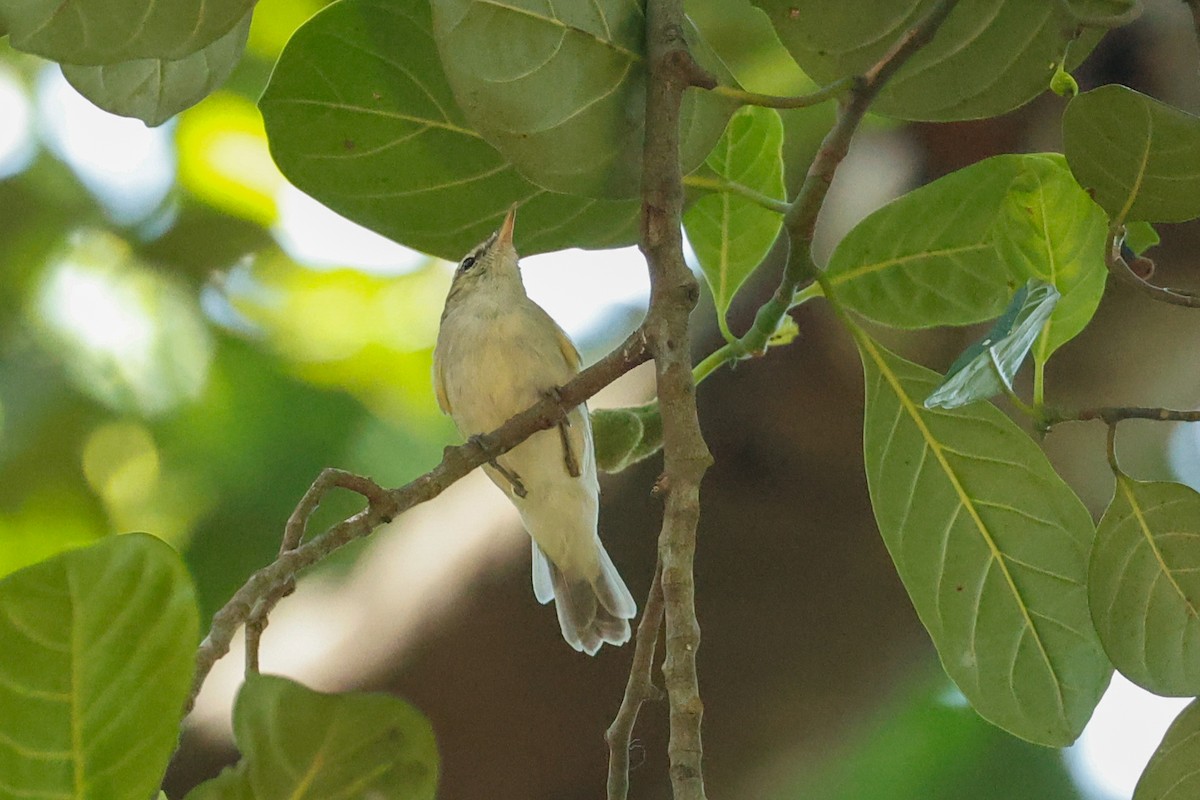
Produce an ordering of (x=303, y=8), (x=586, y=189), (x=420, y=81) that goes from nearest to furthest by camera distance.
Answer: (x=586, y=189), (x=420, y=81), (x=303, y=8)

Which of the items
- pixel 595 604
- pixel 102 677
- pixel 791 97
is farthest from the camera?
pixel 595 604

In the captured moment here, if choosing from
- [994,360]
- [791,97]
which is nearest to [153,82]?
[791,97]

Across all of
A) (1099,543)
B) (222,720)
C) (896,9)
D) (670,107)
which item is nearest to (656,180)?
(670,107)

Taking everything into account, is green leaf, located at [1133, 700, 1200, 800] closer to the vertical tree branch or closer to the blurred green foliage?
the vertical tree branch

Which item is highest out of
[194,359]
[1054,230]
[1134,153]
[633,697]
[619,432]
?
[1134,153]

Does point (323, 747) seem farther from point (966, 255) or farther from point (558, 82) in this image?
point (966, 255)

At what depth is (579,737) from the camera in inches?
76.7

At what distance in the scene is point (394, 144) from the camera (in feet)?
4.54

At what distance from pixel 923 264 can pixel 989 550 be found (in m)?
0.37

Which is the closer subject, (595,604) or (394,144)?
(394,144)

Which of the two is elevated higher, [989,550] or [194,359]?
[989,550]

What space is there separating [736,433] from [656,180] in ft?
3.04

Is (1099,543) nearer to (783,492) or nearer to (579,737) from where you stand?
(783,492)

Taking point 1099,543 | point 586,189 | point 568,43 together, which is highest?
point 568,43
